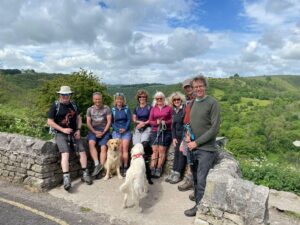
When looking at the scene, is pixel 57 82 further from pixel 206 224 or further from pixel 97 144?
pixel 206 224

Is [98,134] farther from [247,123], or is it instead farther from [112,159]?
[247,123]

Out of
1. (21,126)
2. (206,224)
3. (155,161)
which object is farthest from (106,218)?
(21,126)

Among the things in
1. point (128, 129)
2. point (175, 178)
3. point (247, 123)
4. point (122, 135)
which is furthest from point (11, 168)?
point (247, 123)

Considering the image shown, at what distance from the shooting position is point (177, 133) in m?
7.02

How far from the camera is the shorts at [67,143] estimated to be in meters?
6.93

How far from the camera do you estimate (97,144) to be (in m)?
7.62

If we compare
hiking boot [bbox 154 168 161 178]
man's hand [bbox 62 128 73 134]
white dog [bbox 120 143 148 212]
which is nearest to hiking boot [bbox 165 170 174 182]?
hiking boot [bbox 154 168 161 178]

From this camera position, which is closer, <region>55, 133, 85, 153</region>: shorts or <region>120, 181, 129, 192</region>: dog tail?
<region>120, 181, 129, 192</region>: dog tail

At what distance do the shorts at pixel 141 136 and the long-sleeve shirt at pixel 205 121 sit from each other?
2110 mm

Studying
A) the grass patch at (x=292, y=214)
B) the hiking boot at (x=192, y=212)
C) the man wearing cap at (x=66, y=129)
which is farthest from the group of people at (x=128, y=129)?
the grass patch at (x=292, y=214)

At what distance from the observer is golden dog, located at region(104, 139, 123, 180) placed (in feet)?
23.5

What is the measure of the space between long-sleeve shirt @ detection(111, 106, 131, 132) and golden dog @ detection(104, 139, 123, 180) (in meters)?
0.47

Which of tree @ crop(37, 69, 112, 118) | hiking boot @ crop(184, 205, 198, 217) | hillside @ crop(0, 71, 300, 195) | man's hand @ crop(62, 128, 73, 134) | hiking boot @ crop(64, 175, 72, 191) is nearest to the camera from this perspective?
hiking boot @ crop(184, 205, 198, 217)

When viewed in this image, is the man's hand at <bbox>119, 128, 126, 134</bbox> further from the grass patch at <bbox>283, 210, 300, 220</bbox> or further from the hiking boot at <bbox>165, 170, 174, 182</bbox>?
the grass patch at <bbox>283, 210, 300, 220</bbox>
